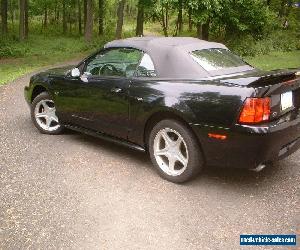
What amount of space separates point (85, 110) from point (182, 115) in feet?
5.97

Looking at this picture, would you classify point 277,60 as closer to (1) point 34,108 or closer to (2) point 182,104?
(1) point 34,108

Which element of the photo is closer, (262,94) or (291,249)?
(291,249)

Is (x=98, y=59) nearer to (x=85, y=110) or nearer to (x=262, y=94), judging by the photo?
(x=85, y=110)

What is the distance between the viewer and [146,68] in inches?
202

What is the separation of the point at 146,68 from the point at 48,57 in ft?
62.8

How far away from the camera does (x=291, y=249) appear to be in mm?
3568

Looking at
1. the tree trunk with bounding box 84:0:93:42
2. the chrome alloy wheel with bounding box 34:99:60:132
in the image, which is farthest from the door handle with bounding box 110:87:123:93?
the tree trunk with bounding box 84:0:93:42

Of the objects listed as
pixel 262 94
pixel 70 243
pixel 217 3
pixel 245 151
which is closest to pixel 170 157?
pixel 245 151

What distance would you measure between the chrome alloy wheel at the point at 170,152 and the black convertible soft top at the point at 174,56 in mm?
711

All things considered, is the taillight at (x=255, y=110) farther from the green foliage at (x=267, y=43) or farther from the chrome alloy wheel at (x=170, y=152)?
the green foliage at (x=267, y=43)

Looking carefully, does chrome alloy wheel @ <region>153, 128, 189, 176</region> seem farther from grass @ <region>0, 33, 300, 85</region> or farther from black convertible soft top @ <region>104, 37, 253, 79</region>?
grass @ <region>0, 33, 300, 85</region>

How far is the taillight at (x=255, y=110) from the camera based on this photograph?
4105 millimetres

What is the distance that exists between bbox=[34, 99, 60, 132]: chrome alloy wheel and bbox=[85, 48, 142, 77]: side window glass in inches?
47.3

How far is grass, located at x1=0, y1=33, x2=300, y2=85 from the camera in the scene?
680 inches
